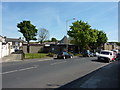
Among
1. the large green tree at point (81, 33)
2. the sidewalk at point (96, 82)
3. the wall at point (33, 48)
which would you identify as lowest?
the sidewalk at point (96, 82)

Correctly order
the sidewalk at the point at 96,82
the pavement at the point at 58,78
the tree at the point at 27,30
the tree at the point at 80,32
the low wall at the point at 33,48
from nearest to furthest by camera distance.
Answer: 1. the sidewalk at the point at 96,82
2. the pavement at the point at 58,78
3. the tree at the point at 80,32
4. the low wall at the point at 33,48
5. the tree at the point at 27,30

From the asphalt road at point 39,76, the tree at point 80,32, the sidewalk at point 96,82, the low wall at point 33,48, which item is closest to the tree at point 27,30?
the low wall at point 33,48

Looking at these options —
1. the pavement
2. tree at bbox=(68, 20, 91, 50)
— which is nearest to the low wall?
tree at bbox=(68, 20, 91, 50)

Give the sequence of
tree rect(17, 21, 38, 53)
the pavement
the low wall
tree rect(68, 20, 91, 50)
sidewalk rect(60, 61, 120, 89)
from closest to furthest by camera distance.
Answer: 1. sidewalk rect(60, 61, 120, 89)
2. the pavement
3. tree rect(68, 20, 91, 50)
4. the low wall
5. tree rect(17, 21, 38, 53)

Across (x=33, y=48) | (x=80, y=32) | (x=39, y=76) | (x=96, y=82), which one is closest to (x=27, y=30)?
(x=33, y=48)

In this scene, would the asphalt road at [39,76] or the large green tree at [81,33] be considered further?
the large green tree at [81,33]

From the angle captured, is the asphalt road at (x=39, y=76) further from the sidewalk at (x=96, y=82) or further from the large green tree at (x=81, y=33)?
the large green tree at (x=81, y=33)

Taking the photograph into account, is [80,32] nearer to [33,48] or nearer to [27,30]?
[33,48]

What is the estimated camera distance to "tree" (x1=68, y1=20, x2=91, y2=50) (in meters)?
44.2

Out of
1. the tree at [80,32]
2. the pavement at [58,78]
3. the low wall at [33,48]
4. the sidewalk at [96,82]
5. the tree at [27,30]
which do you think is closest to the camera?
the sidewalk at [96,82]

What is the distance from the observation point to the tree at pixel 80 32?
4416 centimetres

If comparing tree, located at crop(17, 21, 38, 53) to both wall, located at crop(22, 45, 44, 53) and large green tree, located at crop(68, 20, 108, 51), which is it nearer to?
wall, located at crop(22, 45, 44, 53)

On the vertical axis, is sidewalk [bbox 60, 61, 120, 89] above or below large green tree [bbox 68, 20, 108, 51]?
below

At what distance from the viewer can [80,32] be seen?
44344 millimetres
